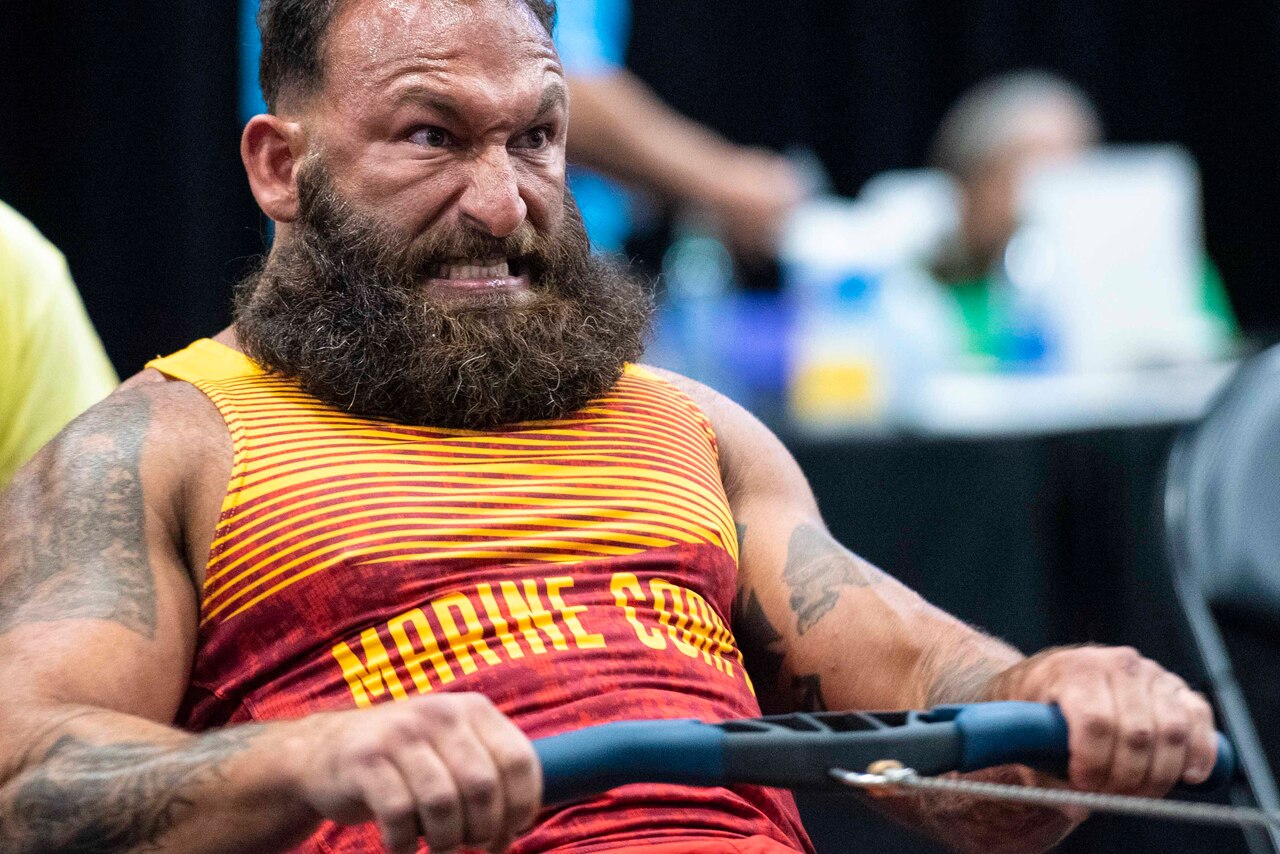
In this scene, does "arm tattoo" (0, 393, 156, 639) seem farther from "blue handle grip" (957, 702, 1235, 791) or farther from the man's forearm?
"blue handle grip" (957, 702, 1235, 791)

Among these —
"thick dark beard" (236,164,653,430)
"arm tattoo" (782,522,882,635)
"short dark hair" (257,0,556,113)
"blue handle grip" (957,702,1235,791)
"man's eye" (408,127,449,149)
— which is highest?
"short dark hair" (257,0,556,113)

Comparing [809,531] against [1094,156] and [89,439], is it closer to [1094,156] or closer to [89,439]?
[89,439]

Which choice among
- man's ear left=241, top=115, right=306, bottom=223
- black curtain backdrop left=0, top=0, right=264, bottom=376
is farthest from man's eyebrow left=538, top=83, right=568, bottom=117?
black curtain backdrop left=0, top=0, right=264, bottom=376

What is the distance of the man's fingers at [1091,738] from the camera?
124cm

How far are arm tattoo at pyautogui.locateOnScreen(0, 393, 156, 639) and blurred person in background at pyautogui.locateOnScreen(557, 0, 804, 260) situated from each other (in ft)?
5.14

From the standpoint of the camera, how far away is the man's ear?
5.54ft

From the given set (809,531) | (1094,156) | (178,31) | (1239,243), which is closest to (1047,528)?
(809,531)

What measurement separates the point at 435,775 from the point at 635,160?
252 cm

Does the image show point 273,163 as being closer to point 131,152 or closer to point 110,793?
point 110,793

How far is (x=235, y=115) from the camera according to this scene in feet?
12.9

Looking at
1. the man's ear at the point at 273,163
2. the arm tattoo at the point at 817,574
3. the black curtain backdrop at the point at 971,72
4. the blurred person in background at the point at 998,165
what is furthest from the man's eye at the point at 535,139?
the black curtain backdrop at the point at 971,72

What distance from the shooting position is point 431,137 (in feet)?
5.31

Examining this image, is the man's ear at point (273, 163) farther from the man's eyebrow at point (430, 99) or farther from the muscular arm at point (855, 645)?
the muscular arm at point (855, 645)

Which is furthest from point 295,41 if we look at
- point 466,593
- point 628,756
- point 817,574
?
point 628,756
